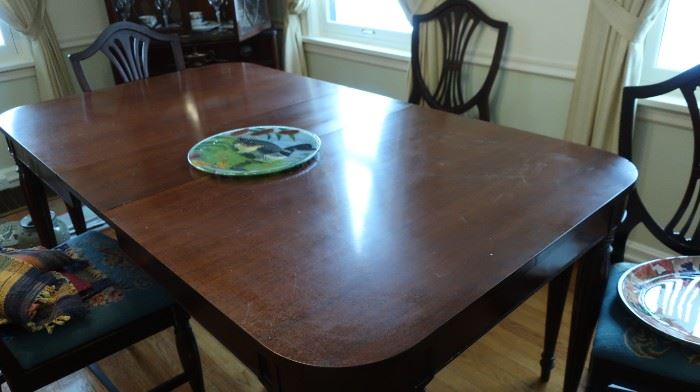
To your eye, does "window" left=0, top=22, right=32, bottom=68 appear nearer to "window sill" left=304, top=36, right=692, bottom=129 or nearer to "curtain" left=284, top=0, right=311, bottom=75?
"curtain" left=284, top=0, right=311, bottom=75

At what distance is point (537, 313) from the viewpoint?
77.8 inches

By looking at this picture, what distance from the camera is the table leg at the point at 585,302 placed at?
4.07 feet

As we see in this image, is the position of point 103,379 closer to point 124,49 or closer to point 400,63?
point 124,49

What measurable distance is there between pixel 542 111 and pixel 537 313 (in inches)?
33.5

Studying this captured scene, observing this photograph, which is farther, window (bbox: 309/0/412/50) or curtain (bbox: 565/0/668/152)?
window (bbox: 309/0/412/50)

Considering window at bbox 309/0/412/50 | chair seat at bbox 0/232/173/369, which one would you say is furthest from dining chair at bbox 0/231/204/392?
window at bbox 309/0/412/50

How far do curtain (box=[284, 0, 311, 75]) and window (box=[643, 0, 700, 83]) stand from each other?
198cm

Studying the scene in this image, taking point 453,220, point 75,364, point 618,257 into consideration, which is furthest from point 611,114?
point 75,364

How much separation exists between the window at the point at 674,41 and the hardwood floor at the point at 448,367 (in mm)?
974

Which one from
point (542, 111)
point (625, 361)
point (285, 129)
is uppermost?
point (285, 129)

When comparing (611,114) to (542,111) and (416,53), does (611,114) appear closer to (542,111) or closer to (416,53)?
(542,111)

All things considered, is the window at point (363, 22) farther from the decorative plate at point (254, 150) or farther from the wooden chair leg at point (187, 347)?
the wooden chair leg at point (187, 347)

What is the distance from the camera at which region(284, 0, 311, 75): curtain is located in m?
3.21

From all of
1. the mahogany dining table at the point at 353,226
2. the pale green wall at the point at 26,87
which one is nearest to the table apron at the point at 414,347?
Result: the mahogany dining table at the point at 353,226
